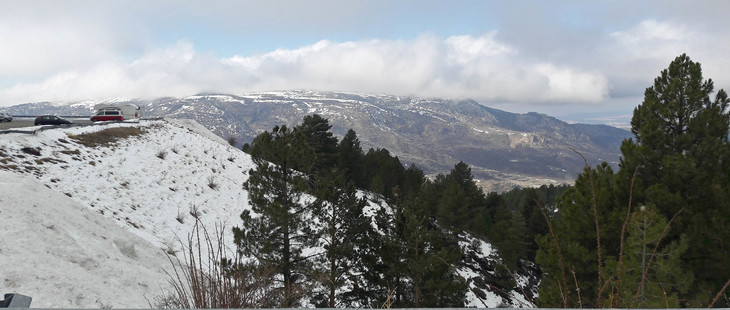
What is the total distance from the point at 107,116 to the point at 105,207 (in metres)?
28.1

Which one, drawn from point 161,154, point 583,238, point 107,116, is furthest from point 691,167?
point 107,116

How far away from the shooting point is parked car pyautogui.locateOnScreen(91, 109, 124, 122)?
36938 millimetres

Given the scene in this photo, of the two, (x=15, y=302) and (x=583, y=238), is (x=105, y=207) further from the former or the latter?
(x=583, y=238)

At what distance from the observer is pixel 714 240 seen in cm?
1225

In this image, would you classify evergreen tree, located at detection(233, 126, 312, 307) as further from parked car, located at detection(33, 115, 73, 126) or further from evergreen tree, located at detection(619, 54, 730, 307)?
parked car, located at detection(33, 115, 73, 126)

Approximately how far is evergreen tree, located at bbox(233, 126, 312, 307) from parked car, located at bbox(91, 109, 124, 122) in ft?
103

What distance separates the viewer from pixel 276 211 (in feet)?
41.8

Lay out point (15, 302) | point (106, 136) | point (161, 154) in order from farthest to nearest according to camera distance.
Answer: point (161, 154) < point (106, 136) < point (15, 302)

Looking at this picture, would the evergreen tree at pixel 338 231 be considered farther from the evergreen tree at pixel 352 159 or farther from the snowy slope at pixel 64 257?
the evergreen tree at pixel 352 159

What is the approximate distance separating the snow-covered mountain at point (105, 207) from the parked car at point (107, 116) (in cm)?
637

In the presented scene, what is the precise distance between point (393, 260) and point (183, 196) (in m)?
12.2

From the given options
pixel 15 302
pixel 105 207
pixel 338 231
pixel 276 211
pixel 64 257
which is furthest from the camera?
pixel 338 231

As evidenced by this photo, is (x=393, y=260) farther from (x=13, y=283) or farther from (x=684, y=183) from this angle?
(x=13, y=283)

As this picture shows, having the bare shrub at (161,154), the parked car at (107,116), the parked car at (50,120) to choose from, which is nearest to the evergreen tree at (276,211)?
the bare shrub at (161,154)
